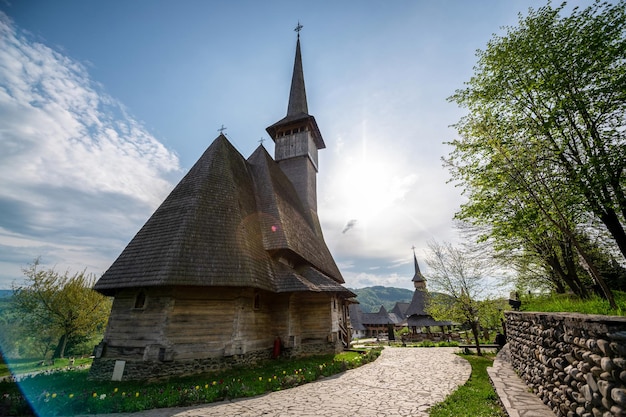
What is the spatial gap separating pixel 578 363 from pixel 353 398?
4.76 metres

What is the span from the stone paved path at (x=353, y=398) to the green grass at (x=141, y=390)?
355mm

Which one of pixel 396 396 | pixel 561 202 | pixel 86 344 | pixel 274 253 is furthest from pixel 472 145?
pixel 86 344

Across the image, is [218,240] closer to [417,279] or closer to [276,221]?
[276,221]

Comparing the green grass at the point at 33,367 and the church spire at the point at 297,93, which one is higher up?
the church spire at the point at 297,93

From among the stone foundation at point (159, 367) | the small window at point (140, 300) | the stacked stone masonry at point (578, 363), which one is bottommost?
the stone foundation at point (159, 367)

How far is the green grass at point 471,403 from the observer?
5191mm

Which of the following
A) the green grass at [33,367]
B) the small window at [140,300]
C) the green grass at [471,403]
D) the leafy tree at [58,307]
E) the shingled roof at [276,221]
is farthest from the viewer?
the leafy tree at [58,307]

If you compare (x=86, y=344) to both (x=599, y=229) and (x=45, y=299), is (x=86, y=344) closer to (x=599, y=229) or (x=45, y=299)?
(x=45, y=299)

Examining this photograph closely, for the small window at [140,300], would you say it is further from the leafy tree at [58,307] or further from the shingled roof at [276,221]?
the leafy tree at [58,307]

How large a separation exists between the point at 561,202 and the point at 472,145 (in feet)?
9.58

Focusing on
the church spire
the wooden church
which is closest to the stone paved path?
the wooden church

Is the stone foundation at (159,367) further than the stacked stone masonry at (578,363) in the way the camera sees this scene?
Yes

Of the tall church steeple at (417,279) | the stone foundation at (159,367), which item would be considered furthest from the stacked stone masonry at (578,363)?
the tall church steeple at (417,279)

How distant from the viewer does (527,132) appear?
8141mm
